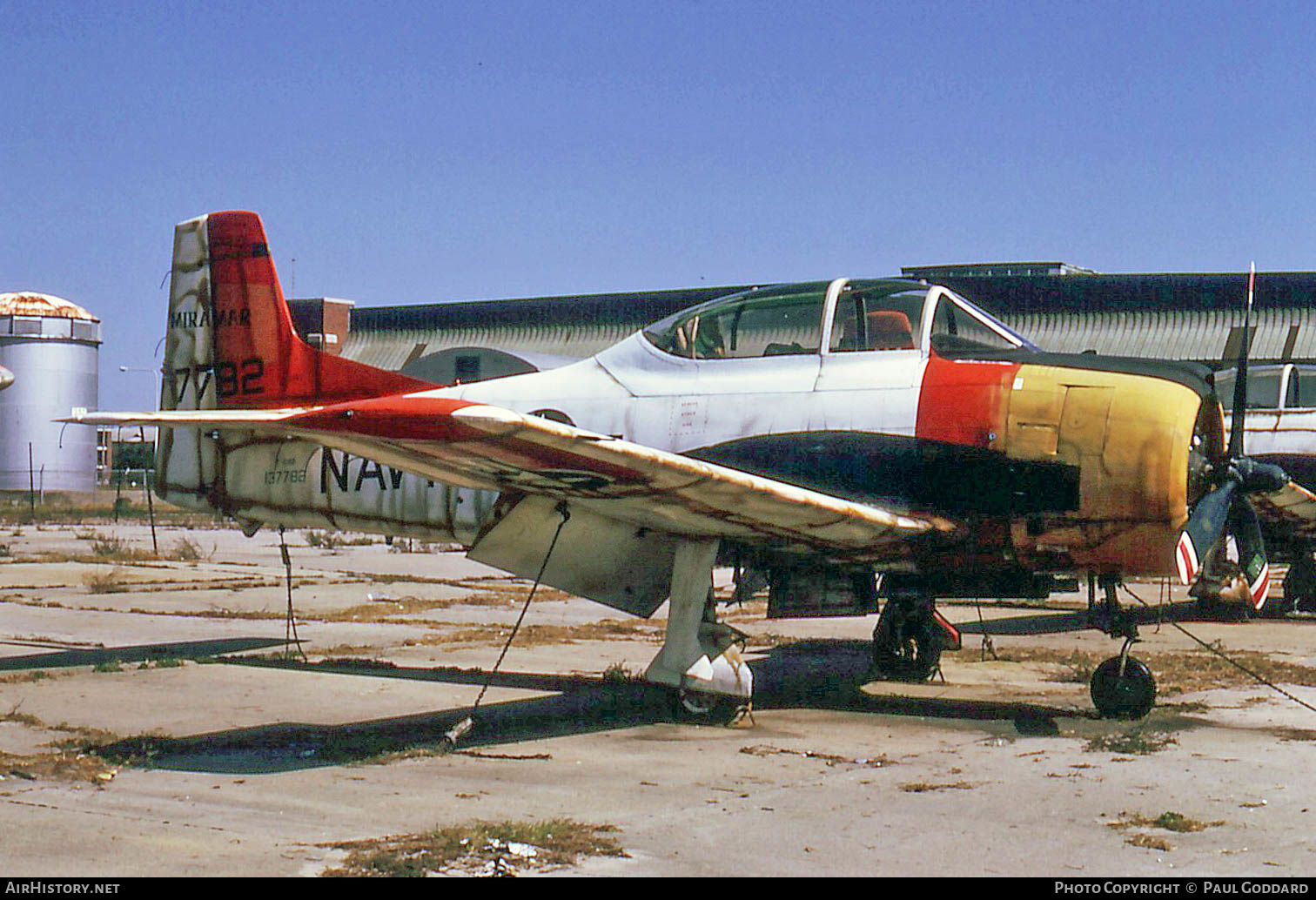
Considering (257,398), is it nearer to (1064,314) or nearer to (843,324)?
(843,324)

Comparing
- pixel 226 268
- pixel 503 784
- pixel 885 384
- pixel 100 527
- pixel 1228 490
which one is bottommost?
pixel 100 527

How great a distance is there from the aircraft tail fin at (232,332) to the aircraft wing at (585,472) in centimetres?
255

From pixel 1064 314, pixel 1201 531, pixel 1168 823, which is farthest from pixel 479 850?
pixel 1064 314

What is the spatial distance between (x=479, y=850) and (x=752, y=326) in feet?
15.6

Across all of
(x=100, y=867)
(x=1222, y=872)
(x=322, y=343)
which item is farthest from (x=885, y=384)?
(x=322, y=343)

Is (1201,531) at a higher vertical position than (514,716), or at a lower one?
higher

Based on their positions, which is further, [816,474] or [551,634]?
[551,634]

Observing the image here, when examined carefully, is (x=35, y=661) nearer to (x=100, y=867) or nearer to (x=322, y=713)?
(x=322, y=713)

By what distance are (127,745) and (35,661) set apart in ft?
12.5

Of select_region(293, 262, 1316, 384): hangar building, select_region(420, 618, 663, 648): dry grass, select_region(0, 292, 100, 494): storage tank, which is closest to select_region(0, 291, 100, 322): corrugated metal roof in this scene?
select_region(0, 292, 100, 494): storage tank

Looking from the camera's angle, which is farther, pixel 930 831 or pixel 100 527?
pixel 100 527

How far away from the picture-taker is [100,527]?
35.6 metres

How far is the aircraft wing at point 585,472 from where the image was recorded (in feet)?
20.8

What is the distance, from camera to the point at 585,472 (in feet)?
23.1
